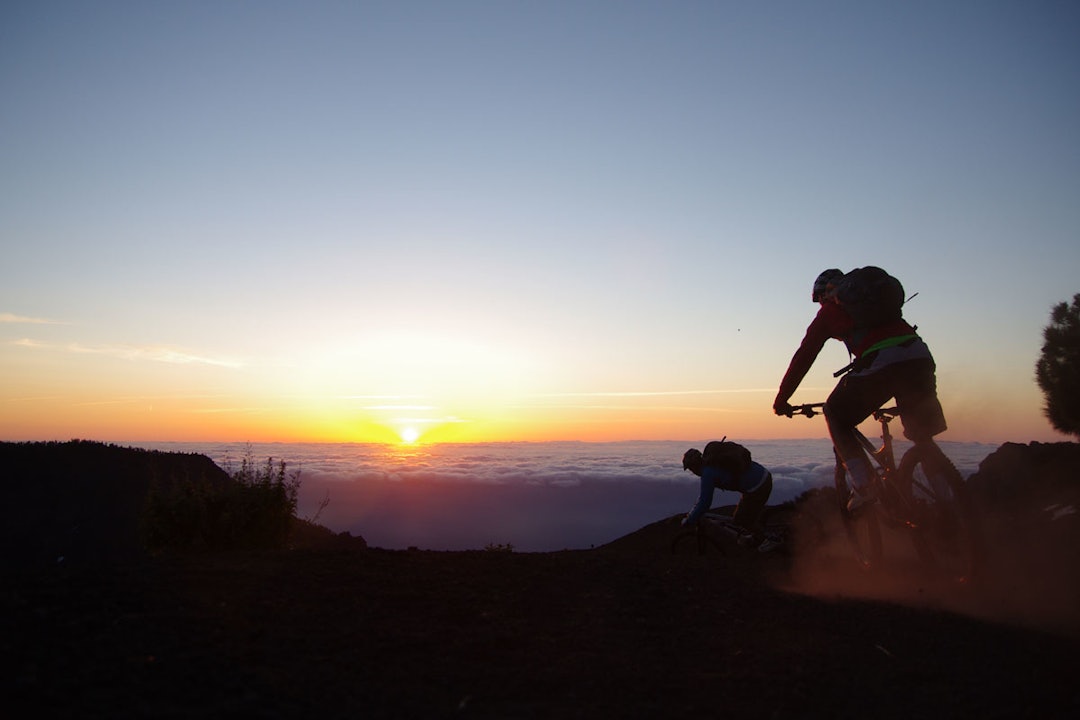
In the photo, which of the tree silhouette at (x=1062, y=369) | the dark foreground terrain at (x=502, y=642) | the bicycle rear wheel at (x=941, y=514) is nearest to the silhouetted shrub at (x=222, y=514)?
the dark foreground terrain at (x=502, y=642)

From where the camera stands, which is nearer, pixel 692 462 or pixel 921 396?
pixel 921 396

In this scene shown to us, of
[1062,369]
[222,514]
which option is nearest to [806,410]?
[222,514]

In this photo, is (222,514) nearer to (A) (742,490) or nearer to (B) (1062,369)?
(A) (742,490)

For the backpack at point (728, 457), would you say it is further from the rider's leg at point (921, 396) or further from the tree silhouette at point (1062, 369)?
the tree silhouette at point (1062, 369)

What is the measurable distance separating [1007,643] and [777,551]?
201 inches

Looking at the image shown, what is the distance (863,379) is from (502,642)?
13.2ft

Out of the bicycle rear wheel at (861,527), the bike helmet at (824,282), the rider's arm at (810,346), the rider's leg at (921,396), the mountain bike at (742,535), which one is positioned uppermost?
the bike helmet at (824,282)

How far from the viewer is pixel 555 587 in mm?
5855

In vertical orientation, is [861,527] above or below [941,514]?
below

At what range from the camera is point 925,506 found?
21.1 ft

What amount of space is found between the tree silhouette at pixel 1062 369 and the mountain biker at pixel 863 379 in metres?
14.2

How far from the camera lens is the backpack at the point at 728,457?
10.7 meters

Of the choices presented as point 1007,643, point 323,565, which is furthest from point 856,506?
point 323,565

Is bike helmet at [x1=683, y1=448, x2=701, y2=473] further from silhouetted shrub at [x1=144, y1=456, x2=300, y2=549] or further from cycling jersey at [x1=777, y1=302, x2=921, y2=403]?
silhouetted shrub at [x1=144, y1=456, x2=300, y2=549]
